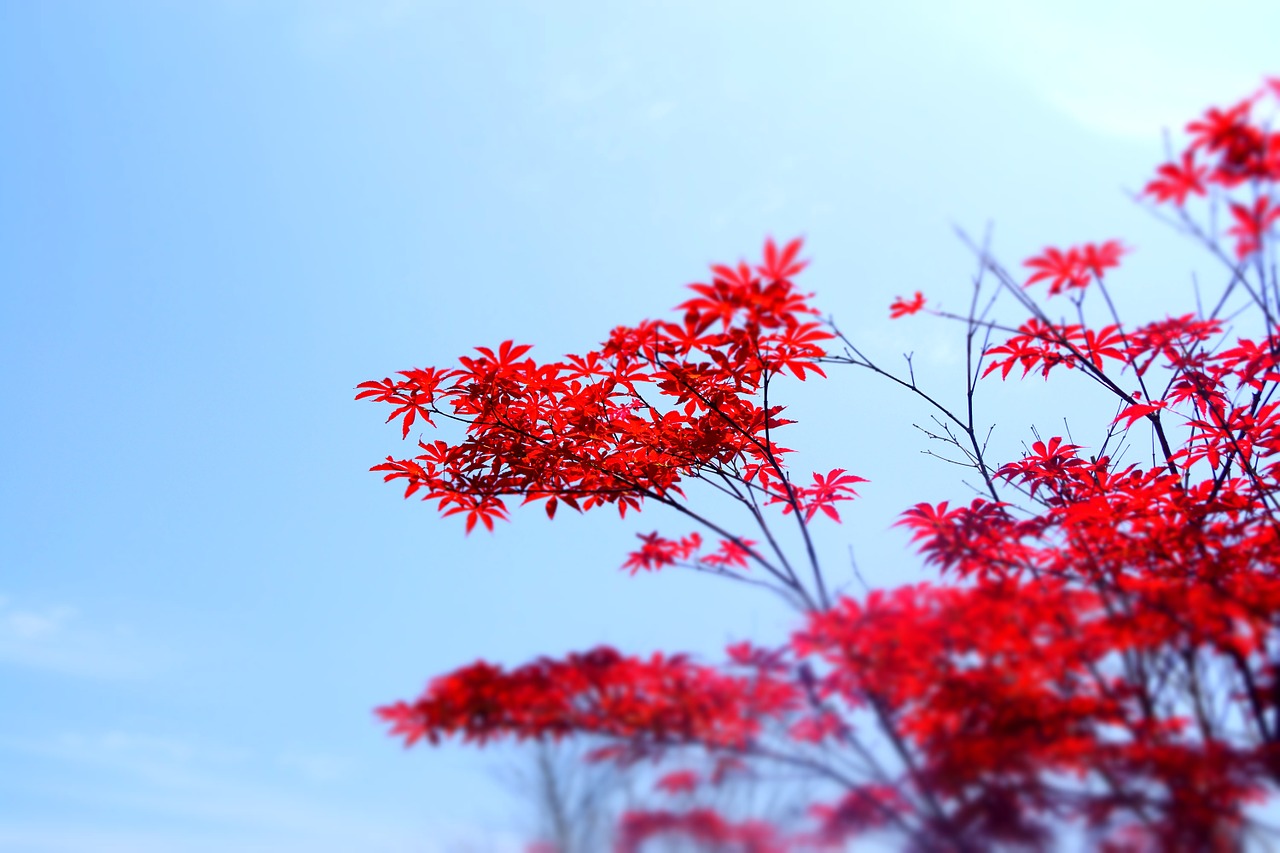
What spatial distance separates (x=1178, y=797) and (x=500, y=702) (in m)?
1.85

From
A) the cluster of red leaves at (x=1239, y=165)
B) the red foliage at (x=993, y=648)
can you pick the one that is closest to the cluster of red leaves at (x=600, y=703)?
the red foliage at (x=993, y=648)

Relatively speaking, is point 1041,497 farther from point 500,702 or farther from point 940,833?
point 500,702

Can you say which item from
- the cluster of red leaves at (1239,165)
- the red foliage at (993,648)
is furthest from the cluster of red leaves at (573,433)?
the cluster of red leaves at (1239,165)

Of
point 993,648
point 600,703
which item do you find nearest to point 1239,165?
point 993,648

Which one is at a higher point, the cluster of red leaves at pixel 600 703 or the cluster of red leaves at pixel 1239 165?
the cluster of red leaves at pixel 1239 165

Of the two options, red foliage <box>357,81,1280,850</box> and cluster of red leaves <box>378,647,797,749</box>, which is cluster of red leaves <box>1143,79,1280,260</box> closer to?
red foliage <box>357,81,1280,850</box>

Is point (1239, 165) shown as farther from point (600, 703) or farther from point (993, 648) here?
point (600, 703)

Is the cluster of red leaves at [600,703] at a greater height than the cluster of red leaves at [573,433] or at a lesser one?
lesser

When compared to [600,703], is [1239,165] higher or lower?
higher

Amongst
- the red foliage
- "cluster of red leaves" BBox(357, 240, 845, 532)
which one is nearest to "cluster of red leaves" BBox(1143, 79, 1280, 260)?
the red foliage

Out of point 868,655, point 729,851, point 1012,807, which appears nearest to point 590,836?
point 729,851

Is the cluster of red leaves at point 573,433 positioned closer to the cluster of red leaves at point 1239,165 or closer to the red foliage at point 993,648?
the red foliage at point 993,648

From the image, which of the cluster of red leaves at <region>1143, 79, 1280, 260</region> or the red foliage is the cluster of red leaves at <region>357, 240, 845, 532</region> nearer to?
the red foliage

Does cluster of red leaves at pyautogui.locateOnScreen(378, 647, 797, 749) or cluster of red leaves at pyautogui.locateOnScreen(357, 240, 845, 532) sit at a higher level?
cluster of red leaves at pyautogui.locateOnScreen(357, 240, 845, 532)
